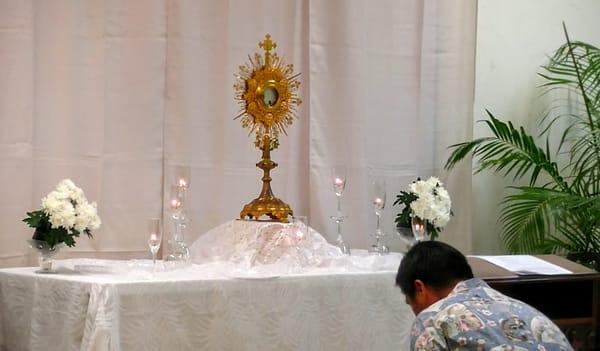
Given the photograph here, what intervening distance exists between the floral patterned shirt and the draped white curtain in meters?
2.67

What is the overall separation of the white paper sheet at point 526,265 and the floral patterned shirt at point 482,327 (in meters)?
1.30

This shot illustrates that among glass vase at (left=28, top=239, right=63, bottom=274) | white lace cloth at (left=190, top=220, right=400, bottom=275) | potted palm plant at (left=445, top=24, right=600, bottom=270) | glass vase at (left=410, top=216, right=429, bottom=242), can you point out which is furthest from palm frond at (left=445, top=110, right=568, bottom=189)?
glass vase at (left=28, top=239, right=63, bottom=274)

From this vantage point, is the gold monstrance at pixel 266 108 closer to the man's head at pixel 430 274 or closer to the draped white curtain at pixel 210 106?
the draped white curtain at pixel 210 106

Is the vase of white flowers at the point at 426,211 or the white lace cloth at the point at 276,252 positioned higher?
the vase of white flowers at the point at 426,211

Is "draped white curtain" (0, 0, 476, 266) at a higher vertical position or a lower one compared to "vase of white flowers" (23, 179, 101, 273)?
higher

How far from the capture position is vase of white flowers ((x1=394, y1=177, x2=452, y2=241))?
13.0ft

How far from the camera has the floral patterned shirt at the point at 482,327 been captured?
203cm

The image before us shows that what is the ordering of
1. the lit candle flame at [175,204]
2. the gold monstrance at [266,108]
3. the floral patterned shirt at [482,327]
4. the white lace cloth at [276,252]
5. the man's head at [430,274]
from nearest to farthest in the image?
1. the floral patterned shirt at [482,327]
2. the man's head at [430,274]
3. the white lace cloth at [276,252]
4. the lit candle flame at [175,204]
5. the gold monstrance at [266,108]

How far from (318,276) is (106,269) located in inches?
32.0

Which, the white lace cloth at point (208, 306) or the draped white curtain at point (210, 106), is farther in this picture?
the draped white curtain at point (210, 106)

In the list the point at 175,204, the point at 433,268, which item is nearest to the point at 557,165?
the point at 175,204

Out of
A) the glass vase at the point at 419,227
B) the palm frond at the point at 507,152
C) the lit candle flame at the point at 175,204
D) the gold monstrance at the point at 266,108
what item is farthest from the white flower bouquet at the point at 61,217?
the palm frond at the point at 507,152

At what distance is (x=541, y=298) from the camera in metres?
3.63

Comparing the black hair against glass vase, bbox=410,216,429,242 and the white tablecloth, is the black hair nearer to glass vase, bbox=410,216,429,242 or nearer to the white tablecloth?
the white tablecloth
